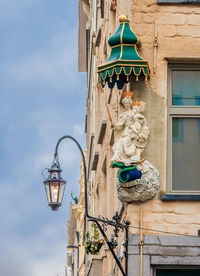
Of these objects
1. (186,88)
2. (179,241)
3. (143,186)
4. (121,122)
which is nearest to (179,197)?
(143,186)

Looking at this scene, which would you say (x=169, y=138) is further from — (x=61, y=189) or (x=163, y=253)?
(x=61, y=189)

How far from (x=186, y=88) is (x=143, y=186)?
2108mm

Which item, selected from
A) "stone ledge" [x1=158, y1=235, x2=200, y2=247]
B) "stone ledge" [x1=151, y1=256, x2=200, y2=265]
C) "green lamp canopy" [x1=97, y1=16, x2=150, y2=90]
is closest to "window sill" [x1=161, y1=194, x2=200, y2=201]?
"stone ledge" [x1=158, y1=235, x2=200, y2=247]

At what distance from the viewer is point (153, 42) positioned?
579 inches

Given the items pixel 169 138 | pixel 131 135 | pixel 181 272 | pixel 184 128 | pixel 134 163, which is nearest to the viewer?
pixel 181 272

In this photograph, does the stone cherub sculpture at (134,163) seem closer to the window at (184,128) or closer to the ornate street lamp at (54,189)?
the window at (184,128)

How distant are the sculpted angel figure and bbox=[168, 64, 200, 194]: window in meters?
0.61

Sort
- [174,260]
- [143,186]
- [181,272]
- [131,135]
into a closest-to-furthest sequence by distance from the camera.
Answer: [174,260] < [181,272] < [143,186] < [131,135]

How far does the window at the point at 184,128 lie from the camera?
14284 mm

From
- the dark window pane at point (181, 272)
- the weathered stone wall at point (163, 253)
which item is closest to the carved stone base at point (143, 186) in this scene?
the weathered stone wall at point (163, 253)

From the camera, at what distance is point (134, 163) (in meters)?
13.9

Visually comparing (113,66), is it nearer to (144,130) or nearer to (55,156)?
(144,130)

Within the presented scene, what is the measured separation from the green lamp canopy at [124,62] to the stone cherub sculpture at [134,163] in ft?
2.04

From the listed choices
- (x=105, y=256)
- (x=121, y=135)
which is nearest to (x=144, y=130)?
(x=121, y=135)
